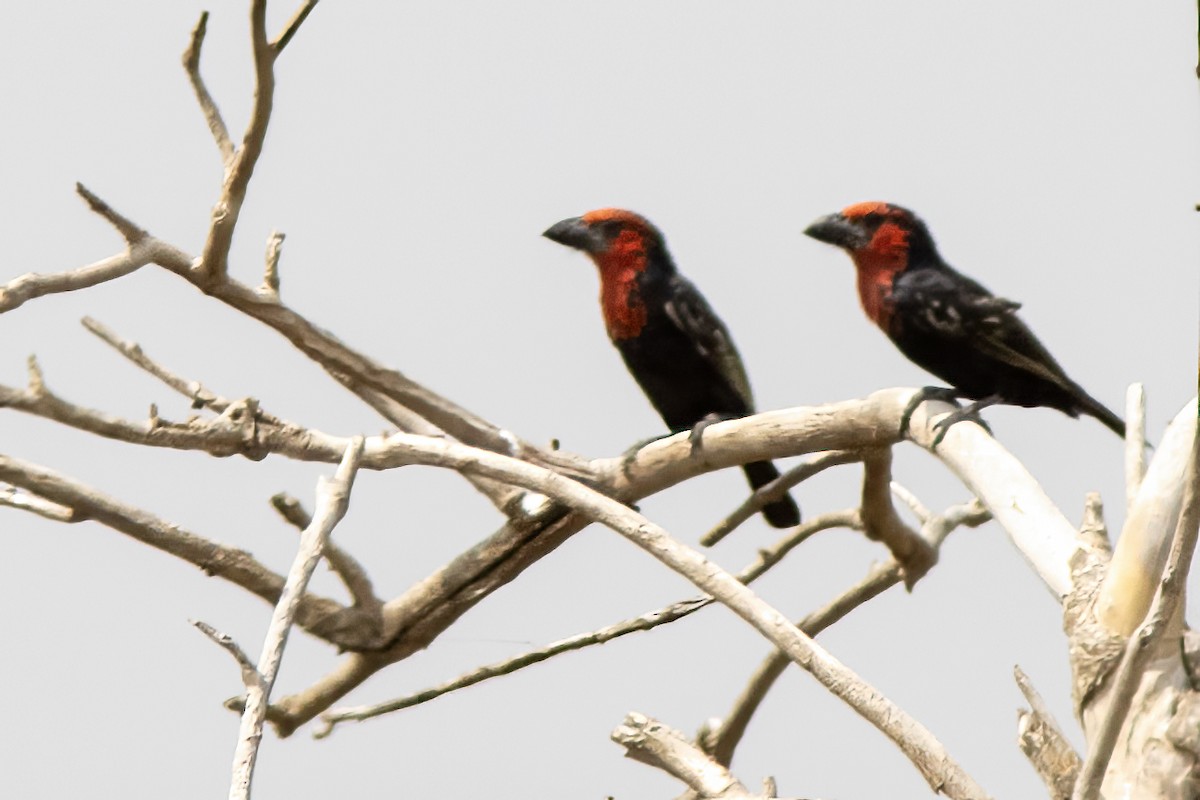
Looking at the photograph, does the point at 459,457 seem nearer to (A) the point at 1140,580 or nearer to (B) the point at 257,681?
(B) the point at 257,681

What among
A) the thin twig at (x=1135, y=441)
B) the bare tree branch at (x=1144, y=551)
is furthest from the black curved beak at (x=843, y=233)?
the bare tree branch at (x=1144, y=551)

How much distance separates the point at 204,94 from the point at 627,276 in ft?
3.76

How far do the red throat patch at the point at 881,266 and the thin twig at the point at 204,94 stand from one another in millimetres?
1279

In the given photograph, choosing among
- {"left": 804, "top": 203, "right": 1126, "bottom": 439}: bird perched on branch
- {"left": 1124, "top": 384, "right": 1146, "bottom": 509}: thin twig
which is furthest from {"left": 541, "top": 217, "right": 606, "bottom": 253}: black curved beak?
{"left": 1124, "top": 384, "right": 1146, "bottom": 509}: thin twig

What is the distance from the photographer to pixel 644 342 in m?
3.35

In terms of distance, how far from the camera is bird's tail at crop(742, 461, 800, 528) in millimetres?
3434

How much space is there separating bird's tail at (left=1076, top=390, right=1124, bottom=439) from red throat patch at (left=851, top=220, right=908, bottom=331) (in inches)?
16.4

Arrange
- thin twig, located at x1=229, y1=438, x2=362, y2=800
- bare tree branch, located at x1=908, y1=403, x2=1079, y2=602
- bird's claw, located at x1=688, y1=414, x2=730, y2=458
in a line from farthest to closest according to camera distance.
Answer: bird's claw, located at x1=688, y1=414, x2=730, y2=458 < bare tree branch, located at x1=908, y1=403, x2=1079, y2=602 < thin twig, located at x1=229, y1=438, x2=362, y2=800

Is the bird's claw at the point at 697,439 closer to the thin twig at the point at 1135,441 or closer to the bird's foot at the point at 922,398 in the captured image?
→ the bird's foot at the point at 922,398

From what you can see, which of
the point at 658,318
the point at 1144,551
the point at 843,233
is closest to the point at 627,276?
the point at 658,318

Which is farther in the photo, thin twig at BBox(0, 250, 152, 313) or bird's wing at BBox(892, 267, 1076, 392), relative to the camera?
bird's wing at BBox(892, 267, 1076, 392)

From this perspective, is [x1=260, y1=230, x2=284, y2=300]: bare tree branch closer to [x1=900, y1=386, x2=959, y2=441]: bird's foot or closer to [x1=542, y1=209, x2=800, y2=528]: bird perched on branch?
[x1=542, y1=209, x2=800, y2=528]: bird perched on branch

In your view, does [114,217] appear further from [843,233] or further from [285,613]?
[843,233]

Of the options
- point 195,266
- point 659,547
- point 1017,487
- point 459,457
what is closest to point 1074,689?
point 1017,487
